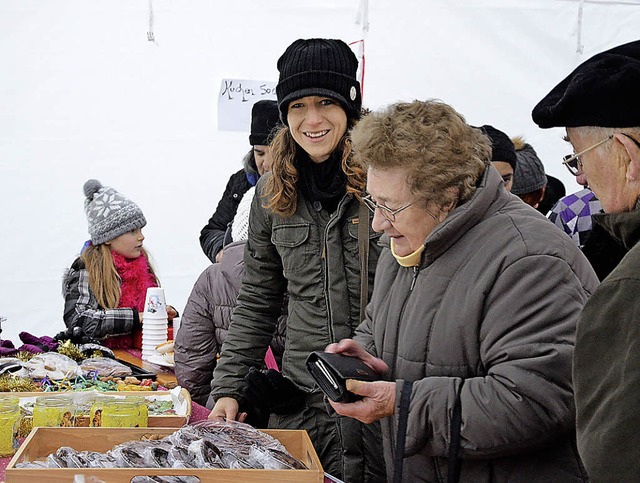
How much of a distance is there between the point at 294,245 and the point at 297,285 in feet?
0.33

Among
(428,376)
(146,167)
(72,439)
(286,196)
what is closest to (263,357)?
(286,196)

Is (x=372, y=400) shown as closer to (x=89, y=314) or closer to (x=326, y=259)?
(x=326, y=259)

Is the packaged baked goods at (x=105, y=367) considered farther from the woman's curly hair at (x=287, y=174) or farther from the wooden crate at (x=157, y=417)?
the woman's curly hair at (x=287, y=174)

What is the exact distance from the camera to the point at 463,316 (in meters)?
1.44

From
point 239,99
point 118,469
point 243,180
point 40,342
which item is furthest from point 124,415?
point 239,99

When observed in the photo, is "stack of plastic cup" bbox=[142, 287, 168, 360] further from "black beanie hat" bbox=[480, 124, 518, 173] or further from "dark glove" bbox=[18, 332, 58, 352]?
"black beanie hat" bbox=[480, 124, 518, 173]

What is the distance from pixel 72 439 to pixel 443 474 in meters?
0.77

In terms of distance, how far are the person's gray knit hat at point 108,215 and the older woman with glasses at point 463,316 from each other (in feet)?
7.15

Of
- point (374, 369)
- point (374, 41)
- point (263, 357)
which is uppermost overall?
point (374, 41)

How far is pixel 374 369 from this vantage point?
1.57 metres

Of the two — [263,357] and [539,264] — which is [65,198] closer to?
[263,357]

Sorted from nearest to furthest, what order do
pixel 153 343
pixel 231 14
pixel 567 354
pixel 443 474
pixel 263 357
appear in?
pixel 567 354
pixel 443 474
pixel 263 357
pixel 153 343
pixel 231 14

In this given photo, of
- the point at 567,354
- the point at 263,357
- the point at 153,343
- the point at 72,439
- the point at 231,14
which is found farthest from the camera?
the point at 231,14

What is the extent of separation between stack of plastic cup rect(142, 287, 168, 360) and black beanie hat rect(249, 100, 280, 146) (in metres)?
0.87
